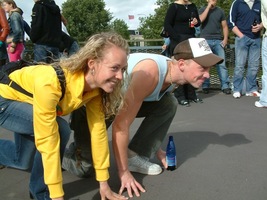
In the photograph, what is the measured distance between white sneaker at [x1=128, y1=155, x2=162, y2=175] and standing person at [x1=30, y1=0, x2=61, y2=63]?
9.03ft

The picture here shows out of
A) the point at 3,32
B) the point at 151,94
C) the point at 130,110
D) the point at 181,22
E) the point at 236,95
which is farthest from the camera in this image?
the point at 236,95

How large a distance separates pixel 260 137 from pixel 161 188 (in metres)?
1.73

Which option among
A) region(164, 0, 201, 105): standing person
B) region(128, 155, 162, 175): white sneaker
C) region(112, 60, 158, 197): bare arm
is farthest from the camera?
region(164, 0, 201, 105): standing person

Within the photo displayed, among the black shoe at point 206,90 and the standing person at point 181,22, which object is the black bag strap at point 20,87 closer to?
the standing person at point 181,22

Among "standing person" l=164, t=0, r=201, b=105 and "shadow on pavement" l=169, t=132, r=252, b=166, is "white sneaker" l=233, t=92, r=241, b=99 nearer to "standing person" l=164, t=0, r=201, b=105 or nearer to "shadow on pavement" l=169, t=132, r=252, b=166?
"standing person" l=164, t=0, r=201, b=105

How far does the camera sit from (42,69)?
87.8 inches

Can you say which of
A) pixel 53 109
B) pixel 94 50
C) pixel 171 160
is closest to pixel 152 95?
pixel 171 160

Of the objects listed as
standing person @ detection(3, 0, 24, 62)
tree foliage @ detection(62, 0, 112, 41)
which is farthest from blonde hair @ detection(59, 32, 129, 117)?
tree foliage @ detection(62, 0, 112, 41)

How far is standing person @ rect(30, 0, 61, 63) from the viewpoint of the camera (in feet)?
17.4

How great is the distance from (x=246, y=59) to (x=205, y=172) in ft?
12.4

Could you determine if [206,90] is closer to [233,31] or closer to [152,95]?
[233,31]

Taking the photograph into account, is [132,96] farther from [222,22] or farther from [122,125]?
[222,22]

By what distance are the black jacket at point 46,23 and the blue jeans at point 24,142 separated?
2.84m

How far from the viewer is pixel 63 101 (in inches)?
87.9
